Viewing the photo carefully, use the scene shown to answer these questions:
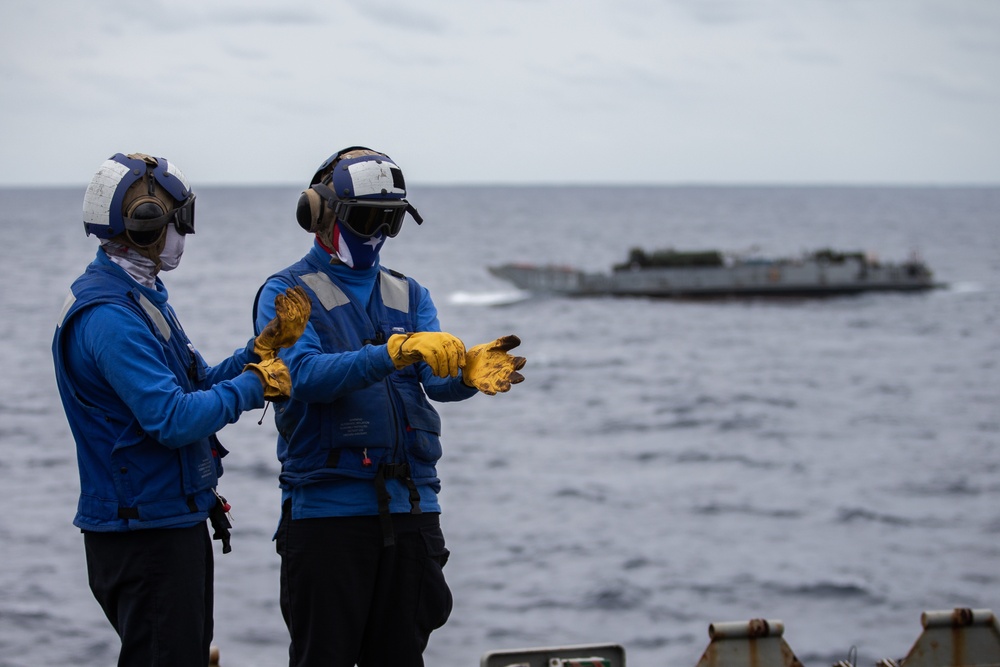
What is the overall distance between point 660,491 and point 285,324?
19620 mm

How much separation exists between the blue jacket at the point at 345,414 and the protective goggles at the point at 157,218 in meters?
0.39

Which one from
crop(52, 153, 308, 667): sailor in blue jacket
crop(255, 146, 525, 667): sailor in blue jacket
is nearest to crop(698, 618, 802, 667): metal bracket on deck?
crop(255, 146, 525, 667): sailor in blue jacket

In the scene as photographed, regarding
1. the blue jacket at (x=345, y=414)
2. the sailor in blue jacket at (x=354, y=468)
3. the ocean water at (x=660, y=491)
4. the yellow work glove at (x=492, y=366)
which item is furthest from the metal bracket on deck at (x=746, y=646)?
the ocean water at (x=660, y=491)

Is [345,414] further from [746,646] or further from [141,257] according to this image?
[746,646]

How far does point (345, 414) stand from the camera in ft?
14.0

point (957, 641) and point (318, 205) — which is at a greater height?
point (318, 205)

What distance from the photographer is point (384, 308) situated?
14.8 feet

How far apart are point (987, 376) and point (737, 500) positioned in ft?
69.2

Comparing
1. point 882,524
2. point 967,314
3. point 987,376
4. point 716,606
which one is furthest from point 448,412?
point 967,314

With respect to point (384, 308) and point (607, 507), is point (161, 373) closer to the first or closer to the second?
point (384, 308)

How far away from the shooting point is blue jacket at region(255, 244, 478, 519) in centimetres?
425

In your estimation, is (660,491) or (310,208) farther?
(660,491)

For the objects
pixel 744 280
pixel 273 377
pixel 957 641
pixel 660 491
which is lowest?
pixel 660 491

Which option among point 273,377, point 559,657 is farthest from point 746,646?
point 273,377
